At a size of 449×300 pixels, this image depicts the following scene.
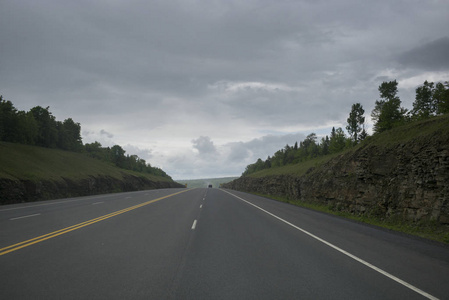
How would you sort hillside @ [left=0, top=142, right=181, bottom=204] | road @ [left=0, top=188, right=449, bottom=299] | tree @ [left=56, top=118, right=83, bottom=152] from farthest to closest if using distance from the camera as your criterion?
tree @ [left=56, top=118, right=83, bottom=152] < hillside @ [left=0, top=142, right=181, bottom=204] < road @ [left=0, top=188, right=449, bottom=299]

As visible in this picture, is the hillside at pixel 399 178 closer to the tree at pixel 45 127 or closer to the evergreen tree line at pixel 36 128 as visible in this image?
the evergreen tree line at pixel 36 128

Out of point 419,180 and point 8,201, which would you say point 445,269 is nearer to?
point 419,180

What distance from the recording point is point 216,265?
19.6 feet

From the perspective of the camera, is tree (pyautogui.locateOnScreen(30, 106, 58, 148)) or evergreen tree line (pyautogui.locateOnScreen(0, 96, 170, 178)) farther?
tree (pyautogui.locateOnScreen(30, 106, 58, 148))

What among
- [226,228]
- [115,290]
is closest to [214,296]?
[115,290]

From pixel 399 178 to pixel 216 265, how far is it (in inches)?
512

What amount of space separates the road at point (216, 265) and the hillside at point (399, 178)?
146 inches

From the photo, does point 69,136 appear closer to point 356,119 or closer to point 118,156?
point 118,156

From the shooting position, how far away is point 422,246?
8.38m

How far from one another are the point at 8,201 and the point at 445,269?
31589 millimetres

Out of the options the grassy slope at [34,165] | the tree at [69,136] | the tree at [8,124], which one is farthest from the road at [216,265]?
the tree at [69,136]

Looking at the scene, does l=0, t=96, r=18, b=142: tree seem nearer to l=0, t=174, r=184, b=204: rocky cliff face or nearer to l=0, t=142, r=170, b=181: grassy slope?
l=0, t=142, r=170, b=181: grassy slope

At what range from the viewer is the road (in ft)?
14.9

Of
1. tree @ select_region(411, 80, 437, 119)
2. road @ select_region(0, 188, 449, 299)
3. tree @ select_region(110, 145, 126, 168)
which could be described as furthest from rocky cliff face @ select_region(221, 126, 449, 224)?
tree @ select_region(110, 145, 126, 168)
